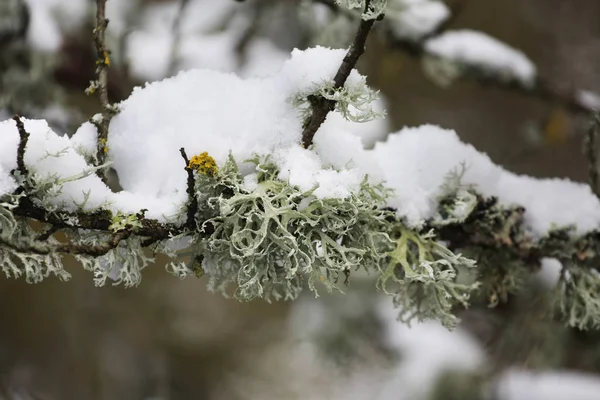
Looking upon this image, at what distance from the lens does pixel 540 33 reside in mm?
4336

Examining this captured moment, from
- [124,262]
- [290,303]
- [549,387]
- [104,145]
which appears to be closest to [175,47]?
[104,145]

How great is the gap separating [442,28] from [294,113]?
1.18 m

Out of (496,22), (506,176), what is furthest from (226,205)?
(496,22)

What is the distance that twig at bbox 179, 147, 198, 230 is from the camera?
77cm

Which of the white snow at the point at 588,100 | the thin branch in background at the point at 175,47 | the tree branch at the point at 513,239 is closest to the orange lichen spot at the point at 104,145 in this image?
the tree branch at the point at 513,239

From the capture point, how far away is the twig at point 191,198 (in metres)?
0.77

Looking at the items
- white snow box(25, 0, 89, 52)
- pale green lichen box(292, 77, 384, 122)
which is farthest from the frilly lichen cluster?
white snow box(25, 0, 89, 52)

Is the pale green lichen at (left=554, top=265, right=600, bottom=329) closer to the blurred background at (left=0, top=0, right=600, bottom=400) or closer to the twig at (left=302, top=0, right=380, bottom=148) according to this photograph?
the blurred background at (left=0, top=0, right=600, bottom=400)

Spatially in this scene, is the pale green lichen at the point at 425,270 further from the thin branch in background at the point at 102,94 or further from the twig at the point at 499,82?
the twig at the point at 499,82

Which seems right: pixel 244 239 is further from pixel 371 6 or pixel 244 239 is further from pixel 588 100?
pixel 588 100

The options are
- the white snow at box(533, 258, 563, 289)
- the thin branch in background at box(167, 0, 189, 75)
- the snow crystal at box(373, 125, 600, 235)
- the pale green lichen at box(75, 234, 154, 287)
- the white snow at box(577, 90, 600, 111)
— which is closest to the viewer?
the pale green lichen at box(75, 234, 154, 287)

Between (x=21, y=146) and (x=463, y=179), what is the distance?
0.72 meters

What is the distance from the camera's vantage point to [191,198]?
0.80 metres

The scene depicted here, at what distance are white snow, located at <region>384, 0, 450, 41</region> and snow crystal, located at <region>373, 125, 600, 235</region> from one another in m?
0.78
